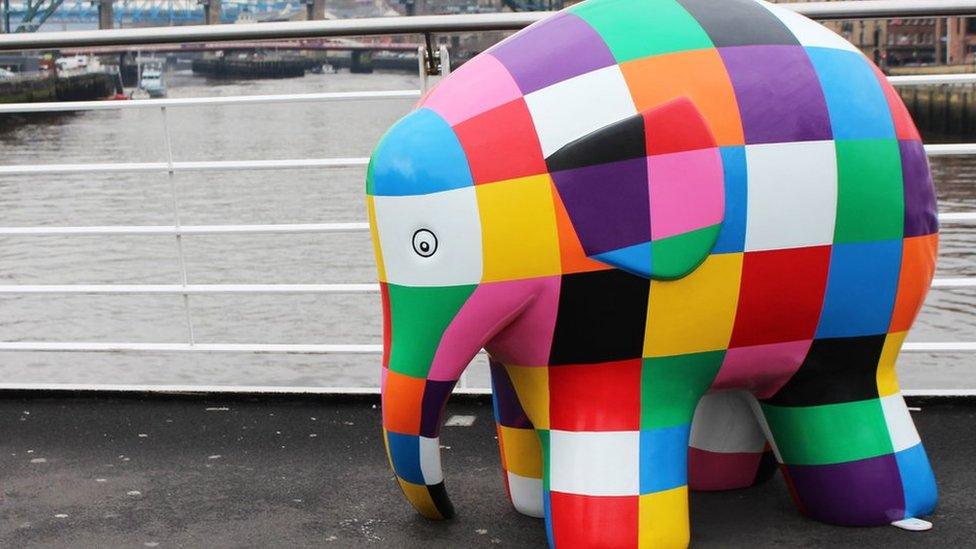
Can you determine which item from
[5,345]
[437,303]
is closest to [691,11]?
[437,303]

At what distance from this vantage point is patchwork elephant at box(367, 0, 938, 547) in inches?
92.4

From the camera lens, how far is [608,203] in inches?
92.4

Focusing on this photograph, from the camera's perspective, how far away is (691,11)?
2.52m

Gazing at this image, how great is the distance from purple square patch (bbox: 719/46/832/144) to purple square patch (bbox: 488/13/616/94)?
25 cm

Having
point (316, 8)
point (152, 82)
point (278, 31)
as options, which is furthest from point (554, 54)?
point (152, 82)

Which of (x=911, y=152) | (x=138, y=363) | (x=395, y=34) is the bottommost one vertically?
(x=138, y=363)

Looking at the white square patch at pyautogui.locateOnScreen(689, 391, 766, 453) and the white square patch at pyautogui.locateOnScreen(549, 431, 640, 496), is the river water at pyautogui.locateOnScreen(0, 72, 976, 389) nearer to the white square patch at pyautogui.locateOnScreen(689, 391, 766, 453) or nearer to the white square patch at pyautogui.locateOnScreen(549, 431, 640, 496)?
the white square patch at pyautogui.locateOnScreen(689, 391, 766, 453)

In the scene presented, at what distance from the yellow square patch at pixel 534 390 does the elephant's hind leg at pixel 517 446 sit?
0.17 meters

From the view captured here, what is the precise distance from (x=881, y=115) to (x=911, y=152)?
0.10 metres

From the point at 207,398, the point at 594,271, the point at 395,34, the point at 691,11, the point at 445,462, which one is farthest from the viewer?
the point at 207,398

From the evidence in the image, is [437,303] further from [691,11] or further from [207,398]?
[207,398]

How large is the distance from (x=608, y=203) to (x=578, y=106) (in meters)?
0.18

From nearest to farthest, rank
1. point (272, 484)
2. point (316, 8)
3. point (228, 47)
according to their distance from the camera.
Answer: point (272, 484), point (228, 47), point (316, 8)

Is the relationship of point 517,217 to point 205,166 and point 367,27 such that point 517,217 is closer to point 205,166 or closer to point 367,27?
point 367,27
